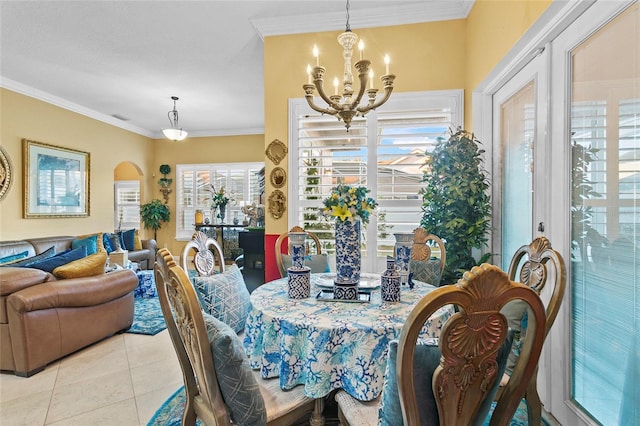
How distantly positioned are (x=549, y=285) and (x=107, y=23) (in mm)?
4350

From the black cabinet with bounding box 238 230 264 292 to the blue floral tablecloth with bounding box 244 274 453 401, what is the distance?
247 centimetres

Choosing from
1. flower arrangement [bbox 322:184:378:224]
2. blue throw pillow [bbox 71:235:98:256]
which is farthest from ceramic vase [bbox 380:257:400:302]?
blue throw pillow [bbox 71:235:98:256]

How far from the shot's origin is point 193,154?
7.71 meters

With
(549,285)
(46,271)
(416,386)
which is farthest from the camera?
(46,271)

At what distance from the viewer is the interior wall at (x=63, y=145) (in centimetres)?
476

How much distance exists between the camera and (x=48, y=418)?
6.67 feet

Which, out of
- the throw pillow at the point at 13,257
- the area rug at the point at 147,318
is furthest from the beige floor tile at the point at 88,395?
the throw pillow at the point at 13,257

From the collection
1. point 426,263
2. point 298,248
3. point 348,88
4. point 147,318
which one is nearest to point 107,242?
point 147,318

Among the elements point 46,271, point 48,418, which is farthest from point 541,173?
point 46,271

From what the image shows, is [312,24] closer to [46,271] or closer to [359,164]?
[359,164]

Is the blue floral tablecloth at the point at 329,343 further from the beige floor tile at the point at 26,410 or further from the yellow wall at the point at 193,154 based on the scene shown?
the yellow wall at the point at 193,154

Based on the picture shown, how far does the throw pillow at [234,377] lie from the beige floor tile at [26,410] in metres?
1.70

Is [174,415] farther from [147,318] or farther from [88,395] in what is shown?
[147,318]

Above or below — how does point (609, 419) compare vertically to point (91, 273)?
below
